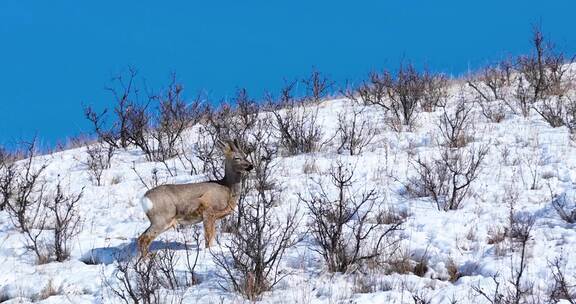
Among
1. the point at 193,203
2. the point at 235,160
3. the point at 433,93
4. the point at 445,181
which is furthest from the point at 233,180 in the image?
the point at 433,93

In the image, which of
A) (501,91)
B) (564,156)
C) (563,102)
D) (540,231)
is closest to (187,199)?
(540,231)

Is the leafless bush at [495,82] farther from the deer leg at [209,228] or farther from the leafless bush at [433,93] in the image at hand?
the deer leg at [209,228]

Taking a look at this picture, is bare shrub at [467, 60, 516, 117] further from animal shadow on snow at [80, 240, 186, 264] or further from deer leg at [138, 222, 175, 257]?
deer leg at [138, 222, 175, 257]

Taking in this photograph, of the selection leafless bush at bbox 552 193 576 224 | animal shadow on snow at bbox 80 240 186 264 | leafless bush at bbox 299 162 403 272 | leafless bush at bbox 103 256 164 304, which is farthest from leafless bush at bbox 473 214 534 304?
animal shadow on snow at bbox 80 240 186 264

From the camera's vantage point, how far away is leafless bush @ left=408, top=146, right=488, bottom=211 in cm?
905

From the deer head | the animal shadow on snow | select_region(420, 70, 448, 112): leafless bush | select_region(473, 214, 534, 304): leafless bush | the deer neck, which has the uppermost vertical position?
select_region(420, 70, 448, 112): leafless bush

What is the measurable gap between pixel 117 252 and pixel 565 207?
15.1ft

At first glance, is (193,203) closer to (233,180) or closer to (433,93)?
(233,180)

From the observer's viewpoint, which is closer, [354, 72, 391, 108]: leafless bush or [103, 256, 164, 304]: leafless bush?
[103, 256, 164, 304]: leafless bush

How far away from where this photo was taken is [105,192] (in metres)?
11.0

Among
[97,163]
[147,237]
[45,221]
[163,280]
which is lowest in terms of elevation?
[163,280]

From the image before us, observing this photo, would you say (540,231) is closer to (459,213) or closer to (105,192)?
(459,213)

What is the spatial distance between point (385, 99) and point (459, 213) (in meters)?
8.39

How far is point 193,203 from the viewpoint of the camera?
8430 millimetres
